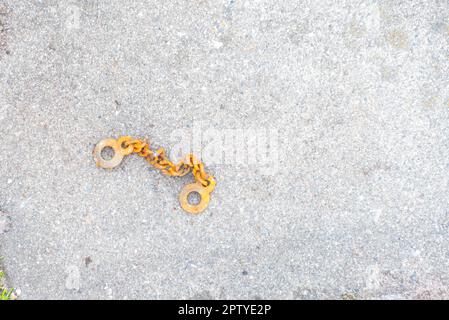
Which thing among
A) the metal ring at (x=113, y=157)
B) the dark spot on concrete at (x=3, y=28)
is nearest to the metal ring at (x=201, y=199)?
the metal ring at (x=113, y=157)

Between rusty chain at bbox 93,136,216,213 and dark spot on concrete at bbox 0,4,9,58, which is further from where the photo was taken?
dark spot on concrete at bbox 0,4,9,58

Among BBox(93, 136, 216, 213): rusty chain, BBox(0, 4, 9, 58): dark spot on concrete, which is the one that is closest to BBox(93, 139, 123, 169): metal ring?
BBox(93, 136, 216, 213): rusty chain

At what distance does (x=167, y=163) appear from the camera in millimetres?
2861

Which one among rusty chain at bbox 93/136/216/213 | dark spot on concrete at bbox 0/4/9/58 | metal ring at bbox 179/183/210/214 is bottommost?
metal ring at bbox 179/183/210/214

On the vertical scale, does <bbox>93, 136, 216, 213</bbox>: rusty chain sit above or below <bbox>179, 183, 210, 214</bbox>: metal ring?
above

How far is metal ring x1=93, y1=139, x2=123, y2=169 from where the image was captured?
9.55ft

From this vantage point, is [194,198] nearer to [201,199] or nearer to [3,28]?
[201,199]

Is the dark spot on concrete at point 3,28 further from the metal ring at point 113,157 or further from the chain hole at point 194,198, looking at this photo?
the chain hole at point 194,198

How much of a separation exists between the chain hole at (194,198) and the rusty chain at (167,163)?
2cm

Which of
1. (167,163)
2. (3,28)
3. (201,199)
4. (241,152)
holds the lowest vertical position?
(201,199)

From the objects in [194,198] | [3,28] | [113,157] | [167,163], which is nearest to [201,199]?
[194,198]

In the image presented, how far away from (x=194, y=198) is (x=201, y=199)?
2.6 inches

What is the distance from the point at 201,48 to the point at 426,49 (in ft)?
4.77

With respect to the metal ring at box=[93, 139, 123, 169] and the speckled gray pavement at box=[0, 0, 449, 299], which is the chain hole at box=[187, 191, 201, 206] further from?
the metal ring at box=[93, 139, 123, 169]
